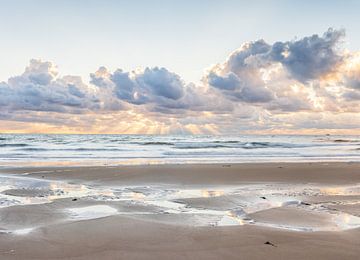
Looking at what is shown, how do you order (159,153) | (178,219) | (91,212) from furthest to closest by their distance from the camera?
(159,153) < (91,212) < (178,219)

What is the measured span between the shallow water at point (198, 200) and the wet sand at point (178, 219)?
0.06 ft

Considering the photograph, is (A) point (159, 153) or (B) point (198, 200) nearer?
(B) point (198, 200)

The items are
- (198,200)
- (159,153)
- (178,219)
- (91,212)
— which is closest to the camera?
(178,219)

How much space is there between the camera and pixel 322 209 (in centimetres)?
727

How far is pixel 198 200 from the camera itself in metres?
8.27

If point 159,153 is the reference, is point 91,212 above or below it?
above

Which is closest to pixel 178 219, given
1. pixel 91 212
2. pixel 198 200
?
pixel 91 212

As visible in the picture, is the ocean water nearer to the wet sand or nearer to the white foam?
the wet sand

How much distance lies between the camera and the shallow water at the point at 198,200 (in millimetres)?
6145

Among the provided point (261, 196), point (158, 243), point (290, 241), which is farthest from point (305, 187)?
point (158, 243)

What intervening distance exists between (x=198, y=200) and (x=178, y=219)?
2130mm

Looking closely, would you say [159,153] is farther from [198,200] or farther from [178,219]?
[178,219]

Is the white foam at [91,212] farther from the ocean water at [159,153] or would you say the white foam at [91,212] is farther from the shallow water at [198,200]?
the ocean water at [159,153]

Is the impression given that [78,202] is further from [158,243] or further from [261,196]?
[261,196]
